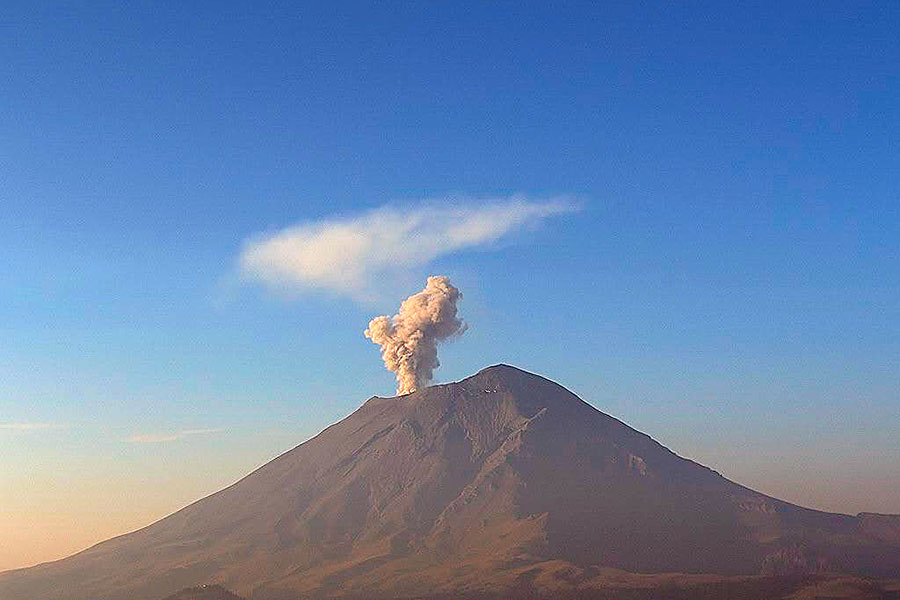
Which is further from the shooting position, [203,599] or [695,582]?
[695,582]

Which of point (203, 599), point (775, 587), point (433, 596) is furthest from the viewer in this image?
point (433, 596)

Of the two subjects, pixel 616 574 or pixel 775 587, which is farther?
pixel 616 574

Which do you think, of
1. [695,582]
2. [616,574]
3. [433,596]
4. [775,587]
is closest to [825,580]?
[775,587]

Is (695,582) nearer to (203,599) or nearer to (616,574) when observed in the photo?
(616,574)

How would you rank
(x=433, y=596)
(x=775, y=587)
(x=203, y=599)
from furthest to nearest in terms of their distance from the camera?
(x=433, y=596)
(x=775, y=587)
(x=203, y=599)

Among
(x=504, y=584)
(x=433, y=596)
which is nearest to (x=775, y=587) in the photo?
(x=504, y=584)

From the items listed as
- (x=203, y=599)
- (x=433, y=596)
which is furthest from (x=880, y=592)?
(x=203, y=599)

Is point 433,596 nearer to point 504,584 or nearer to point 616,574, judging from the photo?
point 504,584

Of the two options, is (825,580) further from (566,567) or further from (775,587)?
(566,567)
